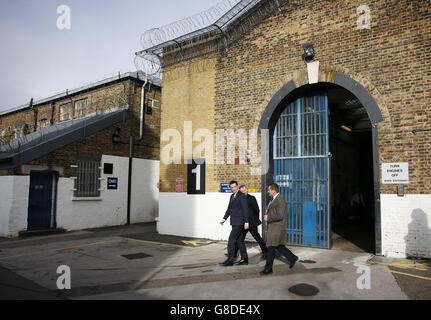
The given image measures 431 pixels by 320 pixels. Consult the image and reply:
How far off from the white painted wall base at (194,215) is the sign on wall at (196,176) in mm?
233

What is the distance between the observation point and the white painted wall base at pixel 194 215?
413 inches

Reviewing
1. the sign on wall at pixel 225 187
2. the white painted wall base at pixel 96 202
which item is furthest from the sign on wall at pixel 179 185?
the white painted wall base at pixel 96 202

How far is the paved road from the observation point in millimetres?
5238

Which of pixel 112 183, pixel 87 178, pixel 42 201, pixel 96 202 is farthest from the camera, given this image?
pixel 112 183

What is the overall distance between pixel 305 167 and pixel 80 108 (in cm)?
1451

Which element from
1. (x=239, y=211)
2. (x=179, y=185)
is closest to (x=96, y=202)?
(x=179, y=185)

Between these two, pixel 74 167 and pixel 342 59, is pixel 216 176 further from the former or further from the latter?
pixel 74 167

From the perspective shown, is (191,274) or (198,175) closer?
(191,274)

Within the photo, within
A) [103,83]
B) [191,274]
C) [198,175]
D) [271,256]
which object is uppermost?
[103,83]

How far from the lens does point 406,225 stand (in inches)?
293

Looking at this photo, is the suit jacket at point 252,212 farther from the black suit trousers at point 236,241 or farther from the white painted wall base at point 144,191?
the white painted wall base at point 144,191

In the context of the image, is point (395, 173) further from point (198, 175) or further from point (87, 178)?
point (87, 178)

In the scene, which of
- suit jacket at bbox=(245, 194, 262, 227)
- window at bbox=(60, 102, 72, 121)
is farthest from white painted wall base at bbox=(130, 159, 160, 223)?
suit jacket at bbox=(245, 194, 262, 227)

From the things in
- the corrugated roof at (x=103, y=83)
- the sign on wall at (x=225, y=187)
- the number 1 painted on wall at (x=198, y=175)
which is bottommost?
the sign on wall at (x=225, y=187)
